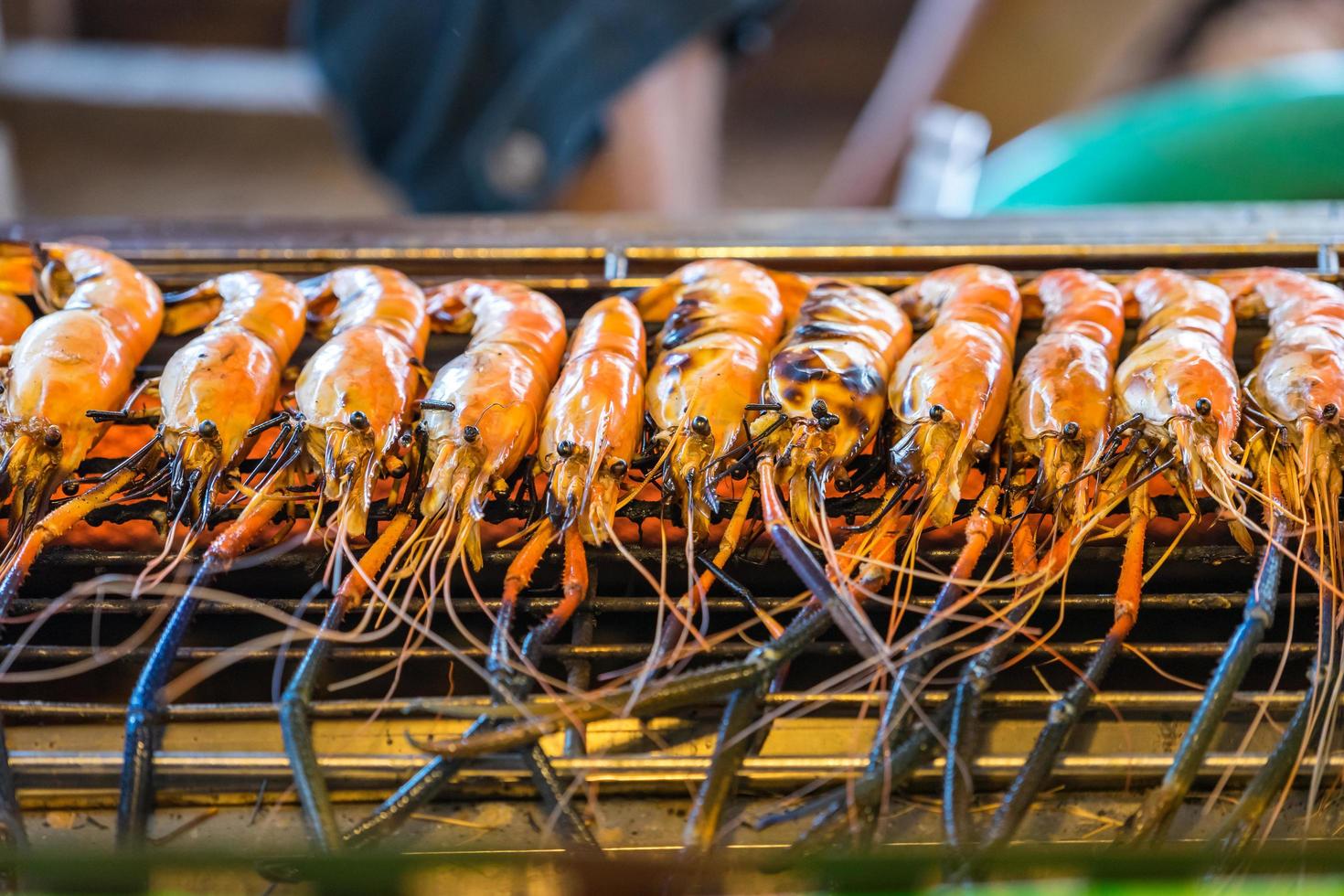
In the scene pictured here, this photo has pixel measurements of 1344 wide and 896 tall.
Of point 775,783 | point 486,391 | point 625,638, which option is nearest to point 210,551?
point 486,391

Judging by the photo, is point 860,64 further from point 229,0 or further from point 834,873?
point 834,873

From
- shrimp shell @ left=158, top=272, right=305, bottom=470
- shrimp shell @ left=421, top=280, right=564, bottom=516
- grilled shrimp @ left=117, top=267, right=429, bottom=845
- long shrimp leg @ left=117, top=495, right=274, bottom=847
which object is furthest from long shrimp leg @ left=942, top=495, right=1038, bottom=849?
shrimp shell @ left=158, top=272, right=305, bottom=470

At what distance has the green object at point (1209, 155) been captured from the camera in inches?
123

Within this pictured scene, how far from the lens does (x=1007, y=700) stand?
1447 mm

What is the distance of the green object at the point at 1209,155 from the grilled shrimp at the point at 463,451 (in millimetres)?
1806

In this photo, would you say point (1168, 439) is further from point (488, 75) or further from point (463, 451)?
point (488, 75)

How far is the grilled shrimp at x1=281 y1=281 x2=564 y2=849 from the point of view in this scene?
49.8 inches

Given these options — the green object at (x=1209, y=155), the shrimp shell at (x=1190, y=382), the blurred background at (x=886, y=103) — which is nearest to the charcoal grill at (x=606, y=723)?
the shrimp shell at (x=1190, y=382)

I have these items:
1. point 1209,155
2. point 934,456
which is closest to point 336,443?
point 934,456

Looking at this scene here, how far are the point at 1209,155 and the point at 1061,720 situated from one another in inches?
95.2

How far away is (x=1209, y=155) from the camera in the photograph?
3.16m

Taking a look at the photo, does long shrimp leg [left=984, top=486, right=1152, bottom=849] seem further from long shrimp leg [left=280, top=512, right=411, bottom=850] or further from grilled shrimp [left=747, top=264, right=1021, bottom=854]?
long shrimp leg [left=280, top=512, right=411, bottom=850]

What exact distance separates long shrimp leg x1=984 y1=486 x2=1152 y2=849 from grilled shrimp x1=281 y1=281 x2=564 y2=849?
25.9 inches

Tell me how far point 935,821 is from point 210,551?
1.00 meters
